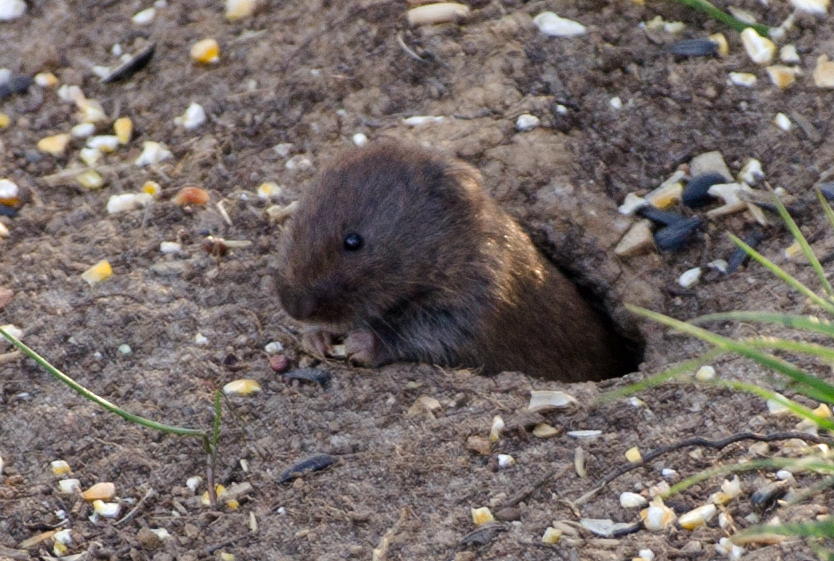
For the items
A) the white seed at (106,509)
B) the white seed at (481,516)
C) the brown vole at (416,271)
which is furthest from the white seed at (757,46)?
the white seed at (106,509)

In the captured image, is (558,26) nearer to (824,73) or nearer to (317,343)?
(824,73)

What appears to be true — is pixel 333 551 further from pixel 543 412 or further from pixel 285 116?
pixel 285 116

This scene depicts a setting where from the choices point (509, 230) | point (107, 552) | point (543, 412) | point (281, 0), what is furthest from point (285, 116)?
point (107, 552)

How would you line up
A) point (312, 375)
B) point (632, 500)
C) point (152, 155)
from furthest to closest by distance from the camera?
point (152, 155) → point (312, 375) → point (632, 500)

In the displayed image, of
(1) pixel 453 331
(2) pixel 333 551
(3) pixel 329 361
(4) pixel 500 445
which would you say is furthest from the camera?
(1) pixel 453 331

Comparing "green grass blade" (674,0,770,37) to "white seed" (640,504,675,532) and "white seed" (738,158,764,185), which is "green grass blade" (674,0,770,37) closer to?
"white seed" (738,158,764,185)

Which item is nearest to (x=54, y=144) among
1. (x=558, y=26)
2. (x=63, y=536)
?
(x=63, y=536)

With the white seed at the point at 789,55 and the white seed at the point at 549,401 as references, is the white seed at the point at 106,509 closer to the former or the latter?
the white seed at the point at 549,401

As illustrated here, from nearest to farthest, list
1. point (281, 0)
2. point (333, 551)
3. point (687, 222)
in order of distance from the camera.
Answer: point (333, 551) < point (687, 222) < point (281, 0)
